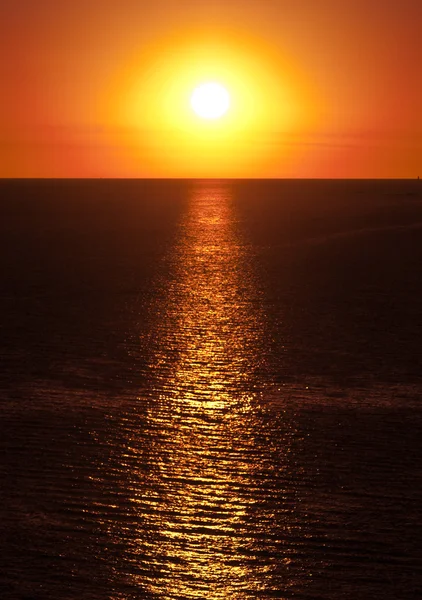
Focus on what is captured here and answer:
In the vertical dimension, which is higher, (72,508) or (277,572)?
(72,508)

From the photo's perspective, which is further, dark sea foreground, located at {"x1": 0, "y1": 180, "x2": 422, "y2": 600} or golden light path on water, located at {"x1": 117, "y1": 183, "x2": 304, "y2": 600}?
dark sea foreground, located at {"x1": 0, "y1": 180, "x2": 422, "y2": 600}

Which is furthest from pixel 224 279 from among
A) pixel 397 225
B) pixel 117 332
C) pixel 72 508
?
pixel 397 225

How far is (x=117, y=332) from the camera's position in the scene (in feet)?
102

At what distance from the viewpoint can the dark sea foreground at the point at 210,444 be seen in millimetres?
13266

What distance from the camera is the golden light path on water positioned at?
1316 centimetres

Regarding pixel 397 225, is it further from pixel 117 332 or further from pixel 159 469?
pixel 159 469

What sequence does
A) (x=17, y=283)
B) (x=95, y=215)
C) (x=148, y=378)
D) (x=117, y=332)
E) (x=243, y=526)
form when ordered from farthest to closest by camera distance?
(x=95, y=215)
(x=17, y=283)
(x=117, y=332)
(x=148, y=378)
(x=243, y=526)

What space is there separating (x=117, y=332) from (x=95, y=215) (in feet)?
306

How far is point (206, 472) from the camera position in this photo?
17094 mm

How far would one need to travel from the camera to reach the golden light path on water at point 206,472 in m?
13.2

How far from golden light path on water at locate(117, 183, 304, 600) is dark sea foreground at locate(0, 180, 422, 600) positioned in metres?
0.05

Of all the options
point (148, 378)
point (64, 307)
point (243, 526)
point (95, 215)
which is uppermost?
point (95, 215)

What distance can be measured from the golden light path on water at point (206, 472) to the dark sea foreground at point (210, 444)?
0.16 feet

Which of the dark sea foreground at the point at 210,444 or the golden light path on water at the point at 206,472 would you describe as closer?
the golden light path on water at the point at 206,472
